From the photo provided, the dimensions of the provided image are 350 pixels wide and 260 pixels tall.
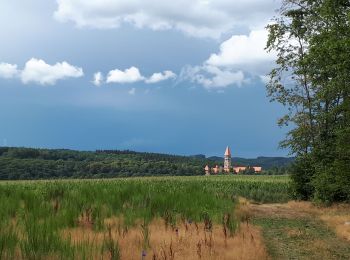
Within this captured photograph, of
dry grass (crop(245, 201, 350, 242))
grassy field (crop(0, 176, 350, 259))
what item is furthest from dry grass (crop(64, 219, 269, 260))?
dry grass (crop(245, 201, 350, 242))

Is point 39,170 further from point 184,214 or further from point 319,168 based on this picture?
point 184,214

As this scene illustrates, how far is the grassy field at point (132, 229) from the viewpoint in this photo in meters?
8.81

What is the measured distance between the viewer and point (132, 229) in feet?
42.0

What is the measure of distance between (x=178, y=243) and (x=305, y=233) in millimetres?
6352

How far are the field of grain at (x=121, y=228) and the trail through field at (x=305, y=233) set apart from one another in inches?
35.1

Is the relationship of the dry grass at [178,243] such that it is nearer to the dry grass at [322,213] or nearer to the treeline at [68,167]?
the dry grass at [322,213]

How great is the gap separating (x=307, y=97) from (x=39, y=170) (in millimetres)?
74101

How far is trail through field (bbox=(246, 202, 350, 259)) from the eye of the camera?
12.2 meters

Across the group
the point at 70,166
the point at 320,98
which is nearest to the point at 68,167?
the point at 70,166

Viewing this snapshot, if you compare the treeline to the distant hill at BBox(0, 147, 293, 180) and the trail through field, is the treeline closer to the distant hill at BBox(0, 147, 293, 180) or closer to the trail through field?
the distant hill at BBox(0, 147, 293, 180)

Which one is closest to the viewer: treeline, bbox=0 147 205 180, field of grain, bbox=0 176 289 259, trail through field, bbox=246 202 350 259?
field of grain, bbox=0 176 289 259

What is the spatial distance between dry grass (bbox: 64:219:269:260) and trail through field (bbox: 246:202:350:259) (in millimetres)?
1031

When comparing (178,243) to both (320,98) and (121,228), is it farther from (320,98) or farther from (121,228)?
(320,98)

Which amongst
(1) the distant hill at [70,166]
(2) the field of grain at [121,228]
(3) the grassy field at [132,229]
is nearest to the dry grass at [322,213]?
(3) the grassy field at [132,229]
